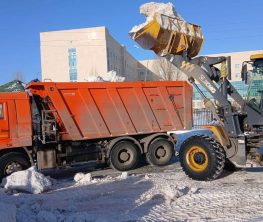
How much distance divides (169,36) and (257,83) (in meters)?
2.25

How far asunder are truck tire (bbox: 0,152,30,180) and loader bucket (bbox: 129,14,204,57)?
14.0 ft

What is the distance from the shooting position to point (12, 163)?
34.1ft

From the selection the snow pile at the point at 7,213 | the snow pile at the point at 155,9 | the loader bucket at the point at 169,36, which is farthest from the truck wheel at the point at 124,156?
the snow pile at the point at 7,213

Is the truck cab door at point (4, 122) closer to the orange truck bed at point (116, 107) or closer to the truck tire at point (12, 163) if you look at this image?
the truck tire at point (12, 163)

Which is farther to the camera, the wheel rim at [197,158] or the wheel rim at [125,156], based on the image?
the wheel rim at [125,156]

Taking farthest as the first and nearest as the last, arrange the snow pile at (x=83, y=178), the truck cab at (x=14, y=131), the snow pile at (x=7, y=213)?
the truck cab at (x=14, y=131) → the snow pile at (x=83, y=178) → the snow pile at (x=7, y=213)

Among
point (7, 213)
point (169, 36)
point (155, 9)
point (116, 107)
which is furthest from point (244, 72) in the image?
point (7, 213)

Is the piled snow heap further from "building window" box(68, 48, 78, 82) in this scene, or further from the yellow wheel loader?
"building window" box(68, 48, 78, 82)

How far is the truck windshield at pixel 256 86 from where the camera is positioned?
8.96m

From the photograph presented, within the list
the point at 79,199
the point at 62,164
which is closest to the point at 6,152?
the point at 62,164

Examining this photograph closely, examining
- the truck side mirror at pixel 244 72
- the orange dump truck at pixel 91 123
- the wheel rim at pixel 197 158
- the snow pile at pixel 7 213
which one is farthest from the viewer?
the orange dump truck at pixel 91 123

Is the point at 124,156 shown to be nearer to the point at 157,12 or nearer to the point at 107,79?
the point at 157,12

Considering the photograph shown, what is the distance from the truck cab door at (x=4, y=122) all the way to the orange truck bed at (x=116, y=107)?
100 centimetres

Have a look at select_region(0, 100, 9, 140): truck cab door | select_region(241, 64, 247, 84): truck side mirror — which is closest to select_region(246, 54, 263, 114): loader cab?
select_region(241, 64, 247, 84): truck side mirror
